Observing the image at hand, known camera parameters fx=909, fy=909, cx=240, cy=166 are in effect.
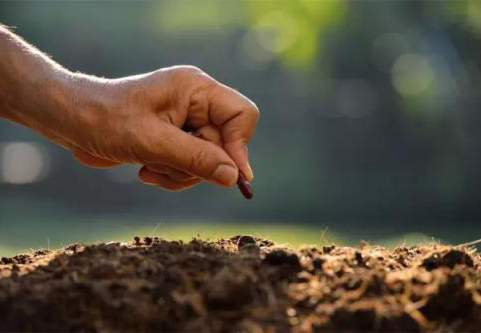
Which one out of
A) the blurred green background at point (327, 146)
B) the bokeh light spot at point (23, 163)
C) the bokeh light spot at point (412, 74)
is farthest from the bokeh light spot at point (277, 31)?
the bokeh light spot at point (23, 163)

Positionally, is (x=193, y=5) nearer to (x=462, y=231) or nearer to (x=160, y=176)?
(x=462, y=231)

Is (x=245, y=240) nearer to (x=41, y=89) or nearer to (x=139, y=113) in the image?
(x=139, y=113)

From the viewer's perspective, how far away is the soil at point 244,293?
1.86 m

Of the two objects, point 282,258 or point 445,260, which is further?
point 445,260

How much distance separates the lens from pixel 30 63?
2.95m

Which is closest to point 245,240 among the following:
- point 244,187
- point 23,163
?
point 244,187

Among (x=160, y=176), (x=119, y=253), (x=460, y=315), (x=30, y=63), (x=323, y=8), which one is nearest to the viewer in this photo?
(x=460, y=315)

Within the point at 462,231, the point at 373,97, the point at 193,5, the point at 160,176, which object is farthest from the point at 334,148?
the point at 160,176

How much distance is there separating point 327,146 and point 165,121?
1485 centimetres

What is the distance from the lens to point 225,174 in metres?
2.81

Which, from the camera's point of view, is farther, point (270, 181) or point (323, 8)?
point (323, 8)

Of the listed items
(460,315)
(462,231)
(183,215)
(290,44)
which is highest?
(290,44)

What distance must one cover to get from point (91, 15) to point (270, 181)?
407 inches

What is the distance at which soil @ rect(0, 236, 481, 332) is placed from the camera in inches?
73.1
